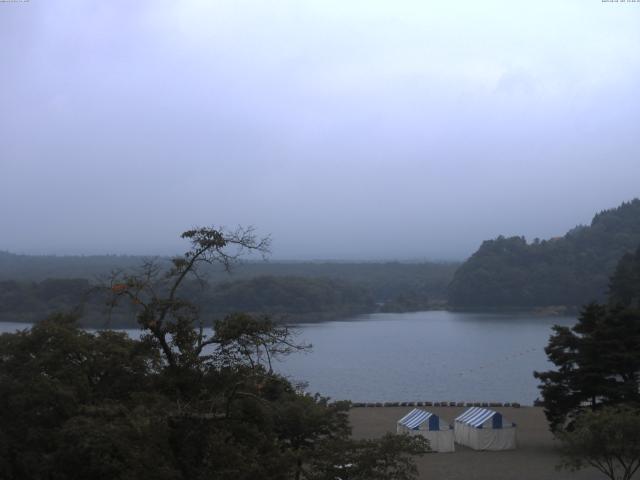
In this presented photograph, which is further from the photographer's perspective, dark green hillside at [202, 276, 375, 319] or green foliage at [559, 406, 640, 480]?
dark green hillside at [202, 276, 375, 319]

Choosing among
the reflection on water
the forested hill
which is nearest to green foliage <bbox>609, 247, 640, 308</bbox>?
the reflection on water

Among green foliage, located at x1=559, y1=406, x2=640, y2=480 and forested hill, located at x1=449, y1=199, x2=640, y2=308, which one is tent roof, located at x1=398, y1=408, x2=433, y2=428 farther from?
forested hill, located at x1=449, y1=199, x2=640, y2=308

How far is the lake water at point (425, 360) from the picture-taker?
28.2 meters

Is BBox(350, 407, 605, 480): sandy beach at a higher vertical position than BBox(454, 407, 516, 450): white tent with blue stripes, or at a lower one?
lower

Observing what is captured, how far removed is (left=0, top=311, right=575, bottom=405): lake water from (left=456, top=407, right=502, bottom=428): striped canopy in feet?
13.0

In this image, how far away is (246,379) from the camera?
6516 millimetres

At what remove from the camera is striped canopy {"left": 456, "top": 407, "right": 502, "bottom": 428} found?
15922 millimetres

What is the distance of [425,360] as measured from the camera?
38844 millimetres

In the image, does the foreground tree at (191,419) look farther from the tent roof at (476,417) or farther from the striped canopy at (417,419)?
the tent roof at (476,417)

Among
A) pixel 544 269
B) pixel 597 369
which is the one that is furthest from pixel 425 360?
pixel 544 269

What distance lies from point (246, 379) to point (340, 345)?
3876 cm

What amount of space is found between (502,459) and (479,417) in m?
1.40

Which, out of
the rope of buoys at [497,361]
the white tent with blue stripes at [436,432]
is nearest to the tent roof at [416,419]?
the white tent with blue stripes at [436,432]

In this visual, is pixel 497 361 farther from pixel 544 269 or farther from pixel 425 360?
pixel 544 269
